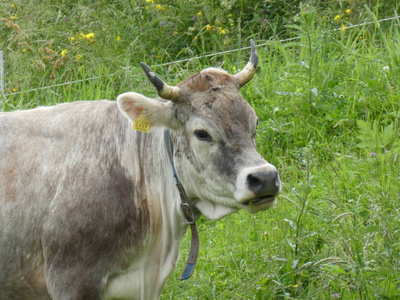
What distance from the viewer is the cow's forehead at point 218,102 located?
438 cm

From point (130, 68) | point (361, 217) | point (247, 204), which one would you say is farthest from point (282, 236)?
point (130, 68)

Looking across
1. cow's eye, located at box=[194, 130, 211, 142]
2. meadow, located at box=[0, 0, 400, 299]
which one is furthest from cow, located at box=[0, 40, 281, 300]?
meadow, located at box=[0, 0, 400, 299]

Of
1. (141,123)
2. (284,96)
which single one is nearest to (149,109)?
(141,123)

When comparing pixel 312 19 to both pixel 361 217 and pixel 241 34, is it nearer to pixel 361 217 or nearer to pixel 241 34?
pixel 241 34

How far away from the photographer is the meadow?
205 inches

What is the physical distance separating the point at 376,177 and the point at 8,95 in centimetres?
425

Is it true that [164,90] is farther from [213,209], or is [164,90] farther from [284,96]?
[284,96]

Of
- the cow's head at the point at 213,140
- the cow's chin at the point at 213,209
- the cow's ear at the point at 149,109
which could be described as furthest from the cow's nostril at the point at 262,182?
the cow's ear at the point at 149,109

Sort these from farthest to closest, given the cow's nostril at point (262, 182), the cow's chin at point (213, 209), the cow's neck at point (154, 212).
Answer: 1. the cow's neck at point (154, 212)
2. the cow's chin at point (213, 209)
3. the cow's nostril at point (262, 182)

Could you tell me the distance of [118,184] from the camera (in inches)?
179

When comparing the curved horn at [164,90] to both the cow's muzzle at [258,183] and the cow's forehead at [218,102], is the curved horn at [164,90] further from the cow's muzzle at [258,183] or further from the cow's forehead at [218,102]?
the cow's muzzle at [258,183]

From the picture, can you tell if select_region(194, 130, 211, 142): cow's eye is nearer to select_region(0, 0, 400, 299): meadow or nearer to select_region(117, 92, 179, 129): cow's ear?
select_region(117, 92, 179, 129): cow's ear

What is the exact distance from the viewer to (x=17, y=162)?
4.73 m

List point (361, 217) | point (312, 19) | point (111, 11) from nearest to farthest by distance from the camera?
1. point (361, 217)
2. point (312, 19)
3. point (111, 11)
